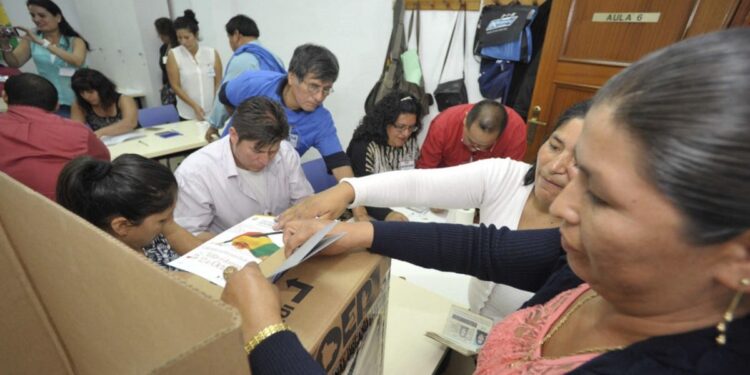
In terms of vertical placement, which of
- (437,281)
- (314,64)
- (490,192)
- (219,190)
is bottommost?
(437,281)

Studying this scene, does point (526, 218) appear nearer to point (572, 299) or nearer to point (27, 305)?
point (572, 299)

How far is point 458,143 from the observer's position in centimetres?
216

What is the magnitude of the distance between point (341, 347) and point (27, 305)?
1.62 feet

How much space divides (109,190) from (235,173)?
0.53 metres

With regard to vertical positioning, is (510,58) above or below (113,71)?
above

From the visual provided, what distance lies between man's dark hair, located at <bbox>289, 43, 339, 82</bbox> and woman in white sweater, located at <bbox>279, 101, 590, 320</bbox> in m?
0.98

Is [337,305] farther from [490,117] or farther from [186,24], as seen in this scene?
[186,24]

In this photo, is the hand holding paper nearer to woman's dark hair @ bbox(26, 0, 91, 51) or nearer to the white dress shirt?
the white dress shirt

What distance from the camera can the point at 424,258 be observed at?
0.78 meters

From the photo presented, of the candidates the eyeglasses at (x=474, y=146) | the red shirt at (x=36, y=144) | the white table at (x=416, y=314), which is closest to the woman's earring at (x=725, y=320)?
the white table at (x=416, y=314)

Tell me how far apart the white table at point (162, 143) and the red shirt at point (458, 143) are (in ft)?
5.82

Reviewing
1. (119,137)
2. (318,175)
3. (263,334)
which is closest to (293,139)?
(318,175)

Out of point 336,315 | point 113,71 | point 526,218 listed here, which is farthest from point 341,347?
point 113,71

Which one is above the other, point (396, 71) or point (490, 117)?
point (396, 71)
